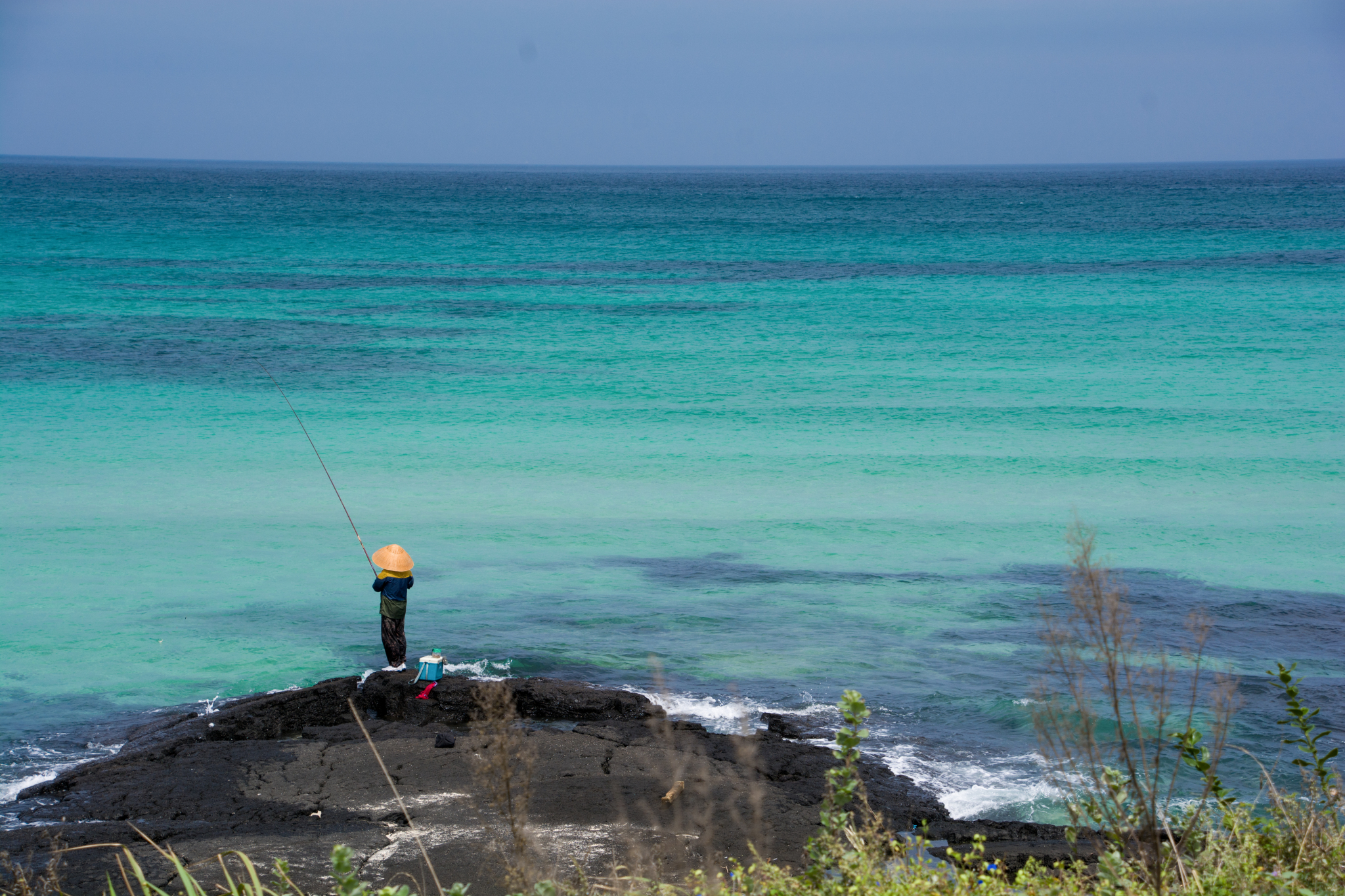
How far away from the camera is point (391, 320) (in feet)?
92.5

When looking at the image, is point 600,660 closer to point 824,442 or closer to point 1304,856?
point 1304,856

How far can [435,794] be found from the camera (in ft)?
21.3

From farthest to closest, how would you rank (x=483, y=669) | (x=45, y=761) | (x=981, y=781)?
(x=483, y=669) < (x=45, y=761) < (x=981, y=781)

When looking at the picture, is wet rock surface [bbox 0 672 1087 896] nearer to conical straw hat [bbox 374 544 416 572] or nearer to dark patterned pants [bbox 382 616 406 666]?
dark patterned pants [bbox 382 616 406 666]

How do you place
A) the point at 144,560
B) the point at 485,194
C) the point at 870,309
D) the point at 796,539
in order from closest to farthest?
the point at 144,560
the point at 796,539
the point at 870,309
the point at 485,194

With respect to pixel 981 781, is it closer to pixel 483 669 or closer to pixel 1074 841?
pixel 1074 841

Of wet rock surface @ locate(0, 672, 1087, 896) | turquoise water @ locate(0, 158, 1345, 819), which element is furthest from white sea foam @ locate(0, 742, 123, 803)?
wet rock surface @ locate(0, 672, 1087, 896)

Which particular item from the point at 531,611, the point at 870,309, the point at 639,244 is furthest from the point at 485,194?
the point at 531,611

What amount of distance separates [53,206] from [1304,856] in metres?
79.0

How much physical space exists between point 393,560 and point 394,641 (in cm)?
59

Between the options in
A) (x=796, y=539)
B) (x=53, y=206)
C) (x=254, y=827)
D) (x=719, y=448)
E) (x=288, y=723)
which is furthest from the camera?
(x=53, y=206)

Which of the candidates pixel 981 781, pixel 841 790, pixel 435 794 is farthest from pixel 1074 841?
pixel 435 794

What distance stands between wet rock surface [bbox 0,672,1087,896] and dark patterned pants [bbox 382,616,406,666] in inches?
10.9

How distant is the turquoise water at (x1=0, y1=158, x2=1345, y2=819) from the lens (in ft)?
29.8
